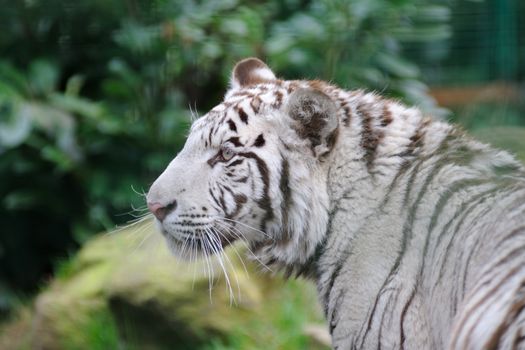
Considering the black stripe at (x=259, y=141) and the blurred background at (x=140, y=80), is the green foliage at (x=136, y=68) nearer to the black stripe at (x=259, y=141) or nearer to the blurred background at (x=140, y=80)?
the blurred background at (x=140, y=80)

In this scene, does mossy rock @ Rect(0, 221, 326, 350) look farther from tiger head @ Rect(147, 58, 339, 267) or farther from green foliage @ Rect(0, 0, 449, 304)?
tiger head @ Rect(147, 58, 339, 267)

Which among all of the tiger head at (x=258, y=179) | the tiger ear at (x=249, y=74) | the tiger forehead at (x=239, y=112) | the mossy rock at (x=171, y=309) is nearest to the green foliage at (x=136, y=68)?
the mossy rock at (x=171, y=309)

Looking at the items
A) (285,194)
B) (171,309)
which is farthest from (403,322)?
(171,309)

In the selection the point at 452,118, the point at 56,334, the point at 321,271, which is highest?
the point at 321,271

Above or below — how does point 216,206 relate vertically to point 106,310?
above

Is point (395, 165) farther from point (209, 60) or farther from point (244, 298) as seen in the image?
point (209, 60)

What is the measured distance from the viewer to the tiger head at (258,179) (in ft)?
8.79

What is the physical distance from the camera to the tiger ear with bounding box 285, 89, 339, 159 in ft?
8.70

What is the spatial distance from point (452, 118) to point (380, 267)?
2609 mm

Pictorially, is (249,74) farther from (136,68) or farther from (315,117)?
(136,68)

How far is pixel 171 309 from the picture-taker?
155 inches

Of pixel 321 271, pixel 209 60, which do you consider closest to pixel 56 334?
pixel 209 60

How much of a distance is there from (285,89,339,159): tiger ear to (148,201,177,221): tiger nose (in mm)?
408

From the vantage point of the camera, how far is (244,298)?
3906 mm
